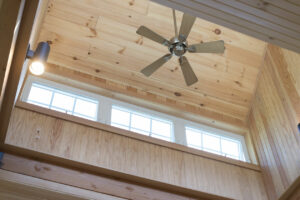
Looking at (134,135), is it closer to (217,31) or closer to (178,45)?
(178,45)

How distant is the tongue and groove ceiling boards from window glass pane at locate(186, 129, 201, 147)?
2.58 meters

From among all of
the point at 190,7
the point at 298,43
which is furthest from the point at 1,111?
the point at 298,43

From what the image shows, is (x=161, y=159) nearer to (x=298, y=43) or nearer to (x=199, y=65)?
(x=199, y=65)

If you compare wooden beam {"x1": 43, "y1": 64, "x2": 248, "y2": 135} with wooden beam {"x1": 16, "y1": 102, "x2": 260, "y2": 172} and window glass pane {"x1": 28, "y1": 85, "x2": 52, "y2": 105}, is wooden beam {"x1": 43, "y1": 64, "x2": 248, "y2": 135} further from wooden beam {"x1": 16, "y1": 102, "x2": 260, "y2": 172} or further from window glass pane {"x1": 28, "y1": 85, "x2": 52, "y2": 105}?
wooden beam {"x1": 16, "y1": 102, "x2": 260, "y2": 172}

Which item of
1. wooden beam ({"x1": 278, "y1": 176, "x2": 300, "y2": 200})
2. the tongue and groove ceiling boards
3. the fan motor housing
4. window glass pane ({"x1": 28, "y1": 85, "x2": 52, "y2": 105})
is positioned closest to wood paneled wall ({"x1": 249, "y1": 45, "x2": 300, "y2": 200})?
wooden beam ({"x1": 278, "y1": 176, "x2": 300, "y2": 200})

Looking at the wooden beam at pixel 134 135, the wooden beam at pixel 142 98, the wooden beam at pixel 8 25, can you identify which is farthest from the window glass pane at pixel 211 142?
the wooden beam at pixel 8 25

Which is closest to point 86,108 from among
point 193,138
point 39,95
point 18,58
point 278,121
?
point 39,95

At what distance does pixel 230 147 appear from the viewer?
16.4 feet

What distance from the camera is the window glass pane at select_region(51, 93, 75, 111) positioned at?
172 inches

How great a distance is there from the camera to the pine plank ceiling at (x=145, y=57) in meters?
4.75

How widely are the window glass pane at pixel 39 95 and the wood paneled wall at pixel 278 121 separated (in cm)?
278

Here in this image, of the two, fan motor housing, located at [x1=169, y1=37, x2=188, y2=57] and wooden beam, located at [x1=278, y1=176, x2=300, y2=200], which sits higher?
fan motor housing, located at [x1=169, y1=37, x2=188, y2=57]

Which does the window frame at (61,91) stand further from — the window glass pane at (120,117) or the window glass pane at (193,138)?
the window glass pane at (193,138)

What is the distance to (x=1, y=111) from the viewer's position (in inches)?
116
